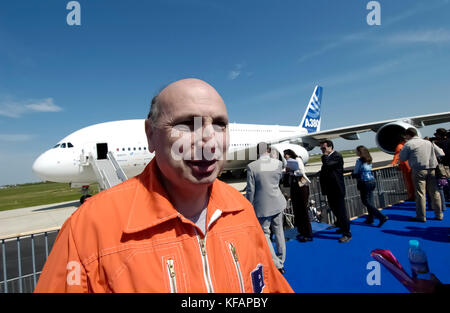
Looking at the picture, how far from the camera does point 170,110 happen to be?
78 cm

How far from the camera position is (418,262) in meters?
1.01

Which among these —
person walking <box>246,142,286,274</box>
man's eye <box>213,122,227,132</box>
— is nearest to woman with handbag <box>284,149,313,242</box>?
person walking <box>246,142,286,274</box>

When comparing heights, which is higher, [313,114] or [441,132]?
[313,114]

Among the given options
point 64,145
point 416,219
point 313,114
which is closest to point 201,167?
point 416,219

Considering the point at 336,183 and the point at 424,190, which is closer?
the point at 336,183

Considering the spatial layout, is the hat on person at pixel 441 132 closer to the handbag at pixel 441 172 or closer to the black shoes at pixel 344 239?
the handbag at pixel 441 172

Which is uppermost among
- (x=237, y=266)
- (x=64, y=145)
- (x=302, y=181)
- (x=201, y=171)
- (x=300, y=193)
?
(x=64, y=145)

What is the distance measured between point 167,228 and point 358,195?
673 centimetres

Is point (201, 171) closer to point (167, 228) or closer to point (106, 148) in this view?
point (167, 228)

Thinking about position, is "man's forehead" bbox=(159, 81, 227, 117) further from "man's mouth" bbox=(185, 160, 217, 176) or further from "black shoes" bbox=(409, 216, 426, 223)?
"black shoes" bbox=(409, 216, 426, 223)

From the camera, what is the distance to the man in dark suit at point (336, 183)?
12.5ft

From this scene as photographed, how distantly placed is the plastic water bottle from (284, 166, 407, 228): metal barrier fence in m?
4.05

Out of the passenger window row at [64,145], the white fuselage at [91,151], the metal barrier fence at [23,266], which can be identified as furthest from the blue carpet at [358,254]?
the passenger window row at [64,145]
